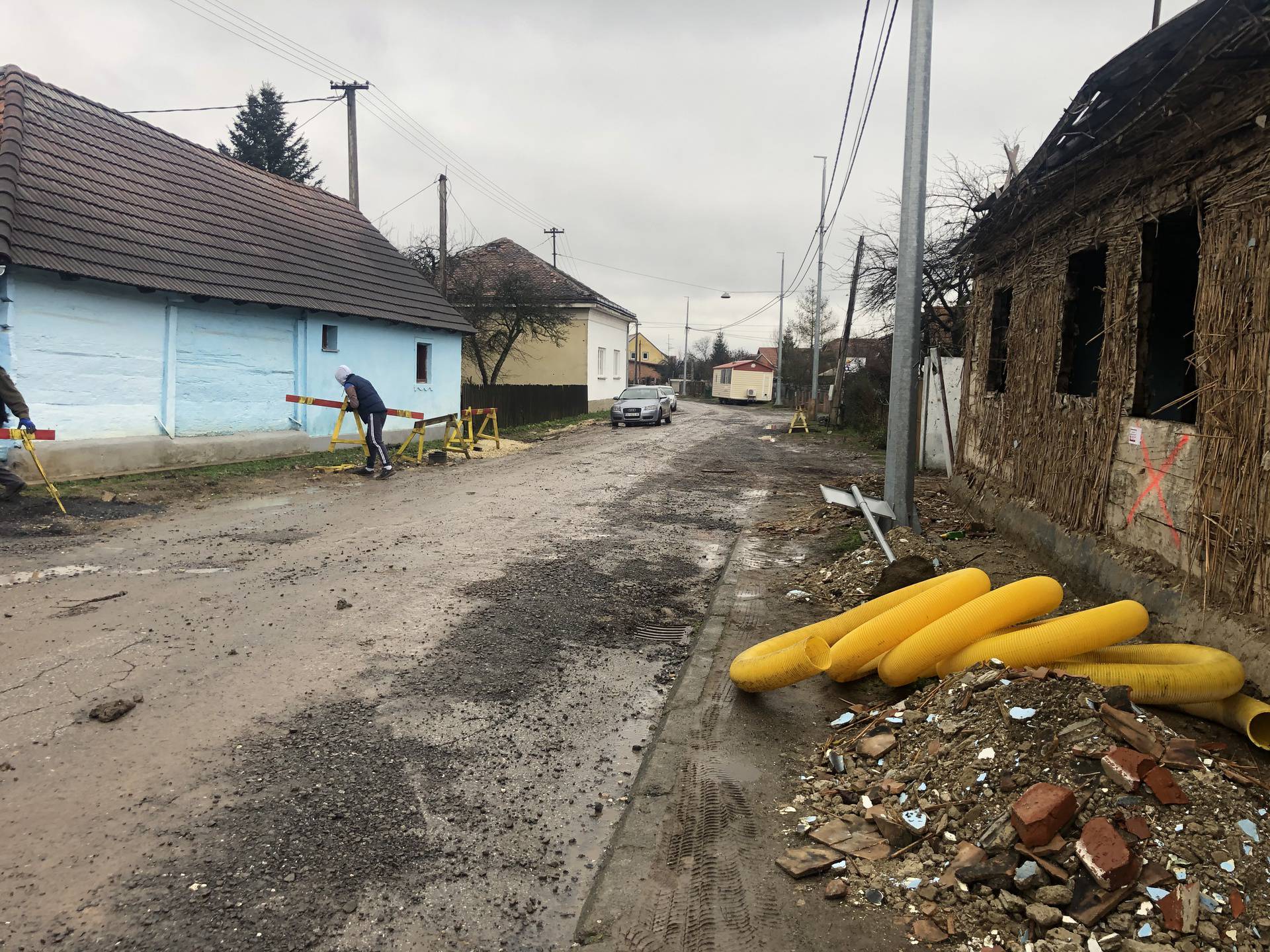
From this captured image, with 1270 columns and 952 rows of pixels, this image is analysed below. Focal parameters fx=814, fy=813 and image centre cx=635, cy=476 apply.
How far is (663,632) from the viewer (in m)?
5.92

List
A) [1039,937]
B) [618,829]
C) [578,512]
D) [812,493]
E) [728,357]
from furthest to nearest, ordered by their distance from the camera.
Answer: [728,357]
[812,493]
[578,512]
[618,829]
[1039,937]

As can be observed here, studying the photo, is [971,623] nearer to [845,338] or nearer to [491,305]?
[845,338]

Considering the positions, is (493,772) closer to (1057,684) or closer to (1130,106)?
(1057,684)

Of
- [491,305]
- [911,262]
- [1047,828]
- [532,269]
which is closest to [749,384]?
[532,269]

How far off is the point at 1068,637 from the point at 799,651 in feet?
4.26

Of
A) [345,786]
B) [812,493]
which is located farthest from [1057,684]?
[812,493]

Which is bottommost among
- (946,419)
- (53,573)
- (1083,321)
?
(53,573)

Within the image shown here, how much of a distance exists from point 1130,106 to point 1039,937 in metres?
5.40

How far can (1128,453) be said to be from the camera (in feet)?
19.7

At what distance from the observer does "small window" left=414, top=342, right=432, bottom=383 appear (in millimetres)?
22422

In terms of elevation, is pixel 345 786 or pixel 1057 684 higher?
pixel 1057 684

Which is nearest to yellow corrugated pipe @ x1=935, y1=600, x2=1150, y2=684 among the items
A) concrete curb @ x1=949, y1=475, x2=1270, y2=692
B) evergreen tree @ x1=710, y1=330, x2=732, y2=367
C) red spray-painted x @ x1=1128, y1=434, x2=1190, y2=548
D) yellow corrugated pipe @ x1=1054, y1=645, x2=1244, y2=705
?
yellow corrugated pipe @ x1=1054, y1=645, x2=1244, y2=705

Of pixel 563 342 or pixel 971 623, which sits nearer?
pixel 971 623

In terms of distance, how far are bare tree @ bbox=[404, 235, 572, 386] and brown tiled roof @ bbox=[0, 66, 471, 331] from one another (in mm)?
9855
